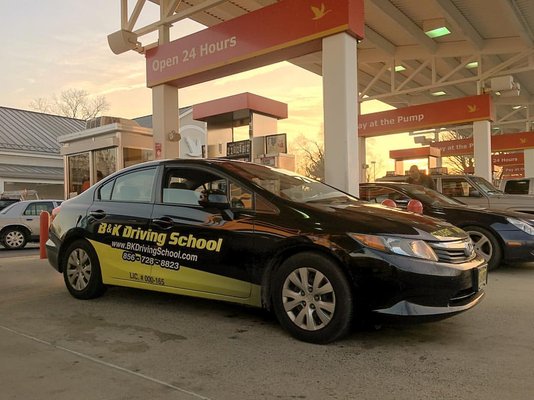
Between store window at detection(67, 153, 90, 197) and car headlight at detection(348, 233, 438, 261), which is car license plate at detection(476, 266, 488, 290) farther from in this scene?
store window at detection(67, 153, 90, 197)

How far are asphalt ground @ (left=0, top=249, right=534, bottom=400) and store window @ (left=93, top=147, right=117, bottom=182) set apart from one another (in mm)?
7233

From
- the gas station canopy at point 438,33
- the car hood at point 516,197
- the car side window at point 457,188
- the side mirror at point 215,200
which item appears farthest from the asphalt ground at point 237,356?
the gas station canopy at point 438,33

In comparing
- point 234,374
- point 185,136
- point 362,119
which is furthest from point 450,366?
point 185,136

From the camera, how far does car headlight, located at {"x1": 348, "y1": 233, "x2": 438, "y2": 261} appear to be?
3857 mm

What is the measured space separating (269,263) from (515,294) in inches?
134

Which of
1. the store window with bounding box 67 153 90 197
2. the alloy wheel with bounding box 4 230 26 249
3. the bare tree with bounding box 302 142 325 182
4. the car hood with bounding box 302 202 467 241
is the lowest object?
the alloy wheel with bounding box 4 230 26 249

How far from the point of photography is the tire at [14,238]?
1390cm

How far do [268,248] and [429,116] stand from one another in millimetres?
14080

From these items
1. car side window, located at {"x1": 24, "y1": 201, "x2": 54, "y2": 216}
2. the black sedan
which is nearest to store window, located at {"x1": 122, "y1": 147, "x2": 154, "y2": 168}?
car side window, located at {"x1": 24, "y1": 201, "x2": 54, "y2": 216}

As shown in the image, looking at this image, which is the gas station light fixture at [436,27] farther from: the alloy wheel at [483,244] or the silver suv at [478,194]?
the alloy wheel at [483,244]

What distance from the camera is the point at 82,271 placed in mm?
5656

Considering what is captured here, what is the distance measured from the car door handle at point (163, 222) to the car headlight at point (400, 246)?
1950 mm

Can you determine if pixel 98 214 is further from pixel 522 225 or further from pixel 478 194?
pixel 478 194

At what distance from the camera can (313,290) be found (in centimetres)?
400
